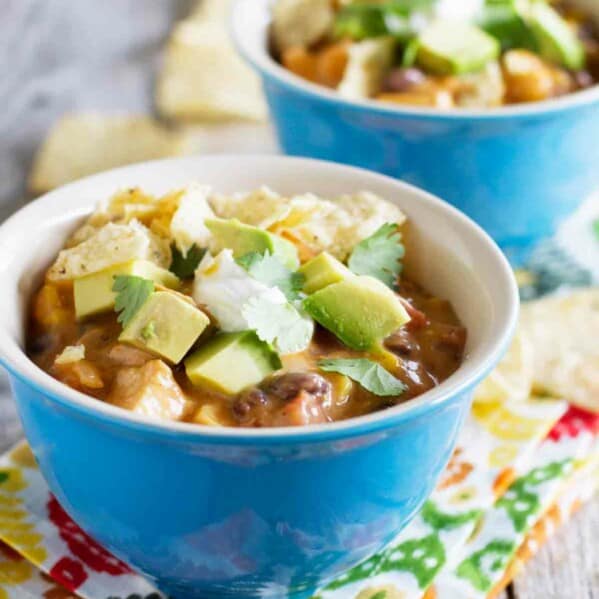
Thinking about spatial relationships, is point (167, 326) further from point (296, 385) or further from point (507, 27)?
point (507, 27)

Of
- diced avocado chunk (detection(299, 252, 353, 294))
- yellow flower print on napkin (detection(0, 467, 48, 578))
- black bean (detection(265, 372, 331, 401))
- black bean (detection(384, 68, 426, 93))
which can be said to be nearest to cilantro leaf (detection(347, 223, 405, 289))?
diced avocado chunk (detection(299, 252, 353, 294))

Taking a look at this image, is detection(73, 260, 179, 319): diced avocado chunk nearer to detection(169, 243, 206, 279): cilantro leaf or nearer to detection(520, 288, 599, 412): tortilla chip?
detection(169, 243, 206, 279): cilantro leaf

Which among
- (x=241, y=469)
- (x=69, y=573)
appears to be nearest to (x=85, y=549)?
(x=69, y=573)

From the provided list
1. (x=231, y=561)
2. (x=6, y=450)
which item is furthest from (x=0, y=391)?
(x=231, y=561)

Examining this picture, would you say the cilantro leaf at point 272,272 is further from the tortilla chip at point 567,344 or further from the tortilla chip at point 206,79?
the tortilla chip at point 206,79

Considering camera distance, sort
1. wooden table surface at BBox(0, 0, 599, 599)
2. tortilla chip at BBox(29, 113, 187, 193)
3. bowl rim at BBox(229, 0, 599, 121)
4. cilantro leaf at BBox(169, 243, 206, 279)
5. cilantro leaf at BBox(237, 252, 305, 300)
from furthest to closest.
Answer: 1. wooden table surface at BBox(0, 0, 599, 599)
2. tortilla chip at BBox(29, 113, 187, 193)
3. bowl rim at BBox(229, 0, 599, 121)
4. cilantro leaf at BBox(169, 243, 206, 279)
5. cilantro leaf at BBox(237, 252, 305, 300)

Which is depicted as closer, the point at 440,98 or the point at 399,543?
the point at 399,543

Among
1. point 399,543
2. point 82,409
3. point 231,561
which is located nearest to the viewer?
point 82,409

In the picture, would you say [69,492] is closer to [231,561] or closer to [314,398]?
[231,561]
